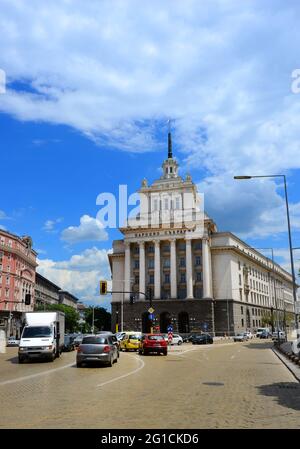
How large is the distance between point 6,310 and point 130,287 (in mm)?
24232

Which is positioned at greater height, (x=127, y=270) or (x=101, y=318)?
(x=127, y=270)

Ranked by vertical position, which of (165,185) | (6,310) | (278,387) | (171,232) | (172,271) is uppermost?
→ (165,185)

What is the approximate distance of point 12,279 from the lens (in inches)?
3506

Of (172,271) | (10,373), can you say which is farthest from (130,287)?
(10,373)

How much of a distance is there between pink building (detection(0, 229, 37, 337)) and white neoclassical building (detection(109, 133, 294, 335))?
19457 millimetres

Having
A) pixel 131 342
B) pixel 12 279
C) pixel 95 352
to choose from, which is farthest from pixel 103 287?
pixel 12 279

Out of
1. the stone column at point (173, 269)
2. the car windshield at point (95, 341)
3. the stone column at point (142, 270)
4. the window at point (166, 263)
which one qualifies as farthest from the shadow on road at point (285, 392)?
the window at point (166, 263)

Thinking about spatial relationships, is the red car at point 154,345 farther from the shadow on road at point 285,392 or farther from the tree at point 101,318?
the tree at point 101,318

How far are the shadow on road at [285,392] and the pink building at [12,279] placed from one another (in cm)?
7176

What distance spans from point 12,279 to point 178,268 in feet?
110

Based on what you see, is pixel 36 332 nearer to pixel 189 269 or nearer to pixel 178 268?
pixel 189 269

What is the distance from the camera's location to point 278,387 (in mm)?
14047

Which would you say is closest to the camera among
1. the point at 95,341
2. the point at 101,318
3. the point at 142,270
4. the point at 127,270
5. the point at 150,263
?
the point at 95,341
